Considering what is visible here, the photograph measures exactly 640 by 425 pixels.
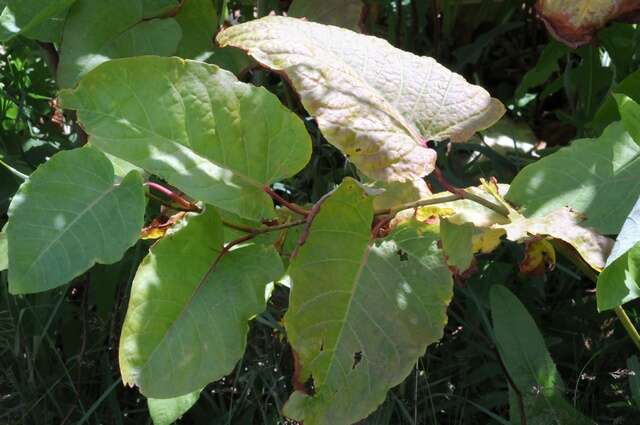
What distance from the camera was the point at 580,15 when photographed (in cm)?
146

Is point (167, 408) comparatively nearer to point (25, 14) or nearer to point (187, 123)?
point (187, 123)

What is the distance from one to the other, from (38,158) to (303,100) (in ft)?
3.22

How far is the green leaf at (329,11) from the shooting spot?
5.30 feet

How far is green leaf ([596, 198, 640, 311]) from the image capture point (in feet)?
3.25

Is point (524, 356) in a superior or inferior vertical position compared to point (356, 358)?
inferior

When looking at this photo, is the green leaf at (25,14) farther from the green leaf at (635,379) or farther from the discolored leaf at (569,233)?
the green leaf at (635,379)

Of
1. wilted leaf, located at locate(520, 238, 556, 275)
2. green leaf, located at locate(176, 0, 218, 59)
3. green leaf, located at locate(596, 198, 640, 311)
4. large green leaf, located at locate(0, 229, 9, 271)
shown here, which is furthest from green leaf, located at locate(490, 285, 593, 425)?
large green leaf, located at locate(0, 229, 9, 271)

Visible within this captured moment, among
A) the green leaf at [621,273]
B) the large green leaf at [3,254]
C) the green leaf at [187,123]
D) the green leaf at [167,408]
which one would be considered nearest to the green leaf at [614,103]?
the green leaf at [621,273]

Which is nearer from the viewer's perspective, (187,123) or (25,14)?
(187,123)

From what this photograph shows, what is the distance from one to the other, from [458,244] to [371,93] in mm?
205

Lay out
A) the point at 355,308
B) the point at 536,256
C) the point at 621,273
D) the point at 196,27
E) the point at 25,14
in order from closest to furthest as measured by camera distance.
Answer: the point at 621,273 → the point at 355,308 → the point at 536,256 → the point at 25,14 → the point at 196,27

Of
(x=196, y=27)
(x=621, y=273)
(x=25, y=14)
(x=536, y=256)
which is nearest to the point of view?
(x=621, y=273)

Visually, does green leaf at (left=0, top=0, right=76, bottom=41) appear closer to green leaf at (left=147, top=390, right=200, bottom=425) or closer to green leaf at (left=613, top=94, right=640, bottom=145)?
green leaf at (left=147, top=390, right=200, bottom=425)

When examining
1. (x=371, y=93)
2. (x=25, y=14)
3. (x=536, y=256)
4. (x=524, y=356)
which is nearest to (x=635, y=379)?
(x=524, y=356)
